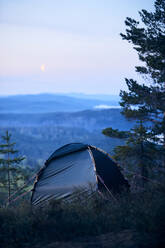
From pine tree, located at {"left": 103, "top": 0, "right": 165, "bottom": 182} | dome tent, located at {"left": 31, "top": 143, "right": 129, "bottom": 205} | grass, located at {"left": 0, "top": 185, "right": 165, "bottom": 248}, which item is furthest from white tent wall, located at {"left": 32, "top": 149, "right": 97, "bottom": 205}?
pine tree, located at {"left": 103, "top": 0, "right": 165, "bottom": 182}

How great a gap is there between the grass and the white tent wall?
2.13m

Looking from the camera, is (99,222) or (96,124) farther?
(96,124)

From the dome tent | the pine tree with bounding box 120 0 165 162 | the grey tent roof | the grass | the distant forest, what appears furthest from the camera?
the distant forest

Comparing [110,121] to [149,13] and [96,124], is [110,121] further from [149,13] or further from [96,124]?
[149,13]

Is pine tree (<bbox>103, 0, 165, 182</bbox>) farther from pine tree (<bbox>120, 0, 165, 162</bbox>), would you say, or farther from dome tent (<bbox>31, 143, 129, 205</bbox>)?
dome tent (<bbox>31, 143, 129, 205</bbox>)

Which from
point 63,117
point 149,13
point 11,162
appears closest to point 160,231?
point 149,13

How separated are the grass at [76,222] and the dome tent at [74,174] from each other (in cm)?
213

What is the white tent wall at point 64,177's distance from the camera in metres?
9.22

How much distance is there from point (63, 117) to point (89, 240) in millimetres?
193523

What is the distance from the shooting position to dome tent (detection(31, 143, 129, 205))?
9.22 metres

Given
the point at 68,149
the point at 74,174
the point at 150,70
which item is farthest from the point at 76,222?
the point at 150,70

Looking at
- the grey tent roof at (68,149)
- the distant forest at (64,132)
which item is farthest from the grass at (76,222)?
the distant forest at (64,132)

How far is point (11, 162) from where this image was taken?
69.9 feet

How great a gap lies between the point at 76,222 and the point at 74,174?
3384mm
